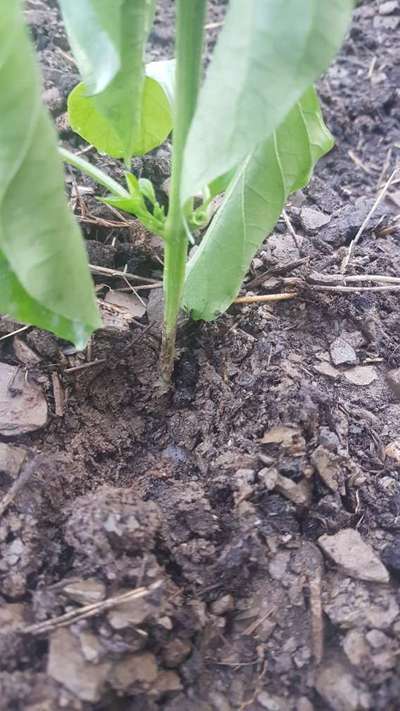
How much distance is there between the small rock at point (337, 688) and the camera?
2.14 feet

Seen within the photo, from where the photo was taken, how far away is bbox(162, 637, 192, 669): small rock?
679 millimetres

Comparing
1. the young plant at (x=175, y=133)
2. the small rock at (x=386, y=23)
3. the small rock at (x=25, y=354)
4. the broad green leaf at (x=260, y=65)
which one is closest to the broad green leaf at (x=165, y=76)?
the young plant at (x=175, y=133)

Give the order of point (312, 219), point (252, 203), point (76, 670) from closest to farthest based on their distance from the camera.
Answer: point (76, 670) < point (252, 203) < point (312, 219)

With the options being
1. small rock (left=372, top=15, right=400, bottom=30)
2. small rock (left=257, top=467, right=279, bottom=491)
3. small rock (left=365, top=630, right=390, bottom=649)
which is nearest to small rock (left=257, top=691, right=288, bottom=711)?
small rock (left=365, top=630, right=390, bottom=649)

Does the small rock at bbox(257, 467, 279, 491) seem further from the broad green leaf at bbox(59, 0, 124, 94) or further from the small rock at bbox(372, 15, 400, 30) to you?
the small rock at bbox(372, 15, 400, 30)

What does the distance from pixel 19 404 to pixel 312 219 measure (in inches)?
23.2

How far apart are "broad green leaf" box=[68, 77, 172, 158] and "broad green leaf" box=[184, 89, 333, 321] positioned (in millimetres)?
121

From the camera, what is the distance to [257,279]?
1.04 m

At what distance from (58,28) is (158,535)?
1.08 m

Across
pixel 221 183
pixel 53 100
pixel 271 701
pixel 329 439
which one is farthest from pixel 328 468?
pixel 53 100

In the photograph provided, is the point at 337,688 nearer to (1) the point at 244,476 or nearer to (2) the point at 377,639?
(2) the point at 377,639

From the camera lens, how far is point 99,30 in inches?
24.4

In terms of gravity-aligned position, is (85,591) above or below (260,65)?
below

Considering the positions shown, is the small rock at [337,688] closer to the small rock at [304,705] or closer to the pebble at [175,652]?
the small rock at [304,705]
